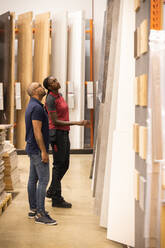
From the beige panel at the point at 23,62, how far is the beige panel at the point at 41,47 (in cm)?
17

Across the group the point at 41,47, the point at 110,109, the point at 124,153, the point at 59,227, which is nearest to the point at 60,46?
the point at 41,47

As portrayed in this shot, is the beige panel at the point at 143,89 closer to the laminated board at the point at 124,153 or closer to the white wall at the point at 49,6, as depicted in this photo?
the laminated board at the point at 124,153

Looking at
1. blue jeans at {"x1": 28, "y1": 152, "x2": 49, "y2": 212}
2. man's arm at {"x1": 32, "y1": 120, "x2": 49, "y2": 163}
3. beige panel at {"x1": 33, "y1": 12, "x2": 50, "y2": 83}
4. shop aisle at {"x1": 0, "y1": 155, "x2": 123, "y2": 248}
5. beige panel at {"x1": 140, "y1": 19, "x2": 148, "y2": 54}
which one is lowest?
shop aisle at {"x1": 0, "y1": 155, "x2": 123, "y2": 248}

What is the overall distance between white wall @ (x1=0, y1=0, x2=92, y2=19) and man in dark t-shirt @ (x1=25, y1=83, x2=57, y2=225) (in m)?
6.30

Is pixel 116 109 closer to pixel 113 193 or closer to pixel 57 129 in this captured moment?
pixel 113 193

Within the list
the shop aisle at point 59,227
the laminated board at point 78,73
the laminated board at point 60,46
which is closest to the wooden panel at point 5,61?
the laminated board at point 60,46

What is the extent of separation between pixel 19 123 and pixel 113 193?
19.8 feet

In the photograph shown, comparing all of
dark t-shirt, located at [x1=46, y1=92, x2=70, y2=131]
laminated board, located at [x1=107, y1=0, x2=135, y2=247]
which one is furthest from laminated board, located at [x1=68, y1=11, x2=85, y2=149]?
laminated board, located at [x1=107, y1=0, x2=135, y2=247]

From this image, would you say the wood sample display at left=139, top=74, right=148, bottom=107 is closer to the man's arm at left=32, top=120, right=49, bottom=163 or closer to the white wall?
the man's arm at left=32, top=120, right=49, bottom=163

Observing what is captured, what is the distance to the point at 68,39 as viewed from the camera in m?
9.33

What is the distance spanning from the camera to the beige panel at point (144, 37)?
8.31 ft

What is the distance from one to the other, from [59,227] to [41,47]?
19.3 ft

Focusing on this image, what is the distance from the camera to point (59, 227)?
13.5 feet

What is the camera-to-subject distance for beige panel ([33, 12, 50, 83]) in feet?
29.7
